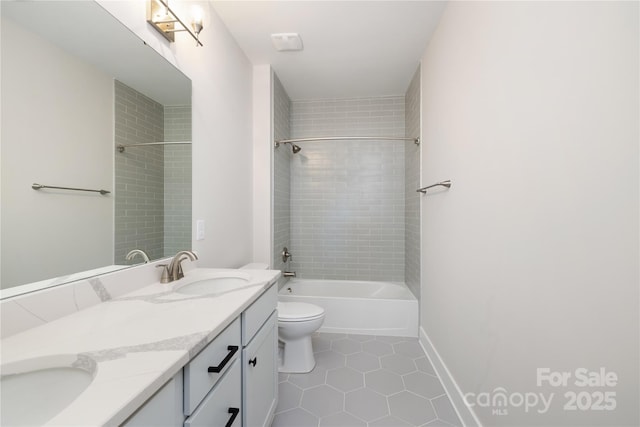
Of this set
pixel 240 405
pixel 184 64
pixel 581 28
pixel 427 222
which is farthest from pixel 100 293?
pixel 427 222

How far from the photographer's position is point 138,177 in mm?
1212

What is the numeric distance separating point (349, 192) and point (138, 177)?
2378 millimetres

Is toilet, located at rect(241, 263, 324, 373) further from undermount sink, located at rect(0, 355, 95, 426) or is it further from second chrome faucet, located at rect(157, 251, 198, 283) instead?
undermount sink, located at rect(0, 355, 95, 426)

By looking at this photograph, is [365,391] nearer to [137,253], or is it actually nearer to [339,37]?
[137,253]

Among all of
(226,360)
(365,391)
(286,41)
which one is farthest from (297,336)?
(286,41)

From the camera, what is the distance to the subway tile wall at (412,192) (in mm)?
2539

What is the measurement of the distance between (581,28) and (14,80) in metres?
1.61

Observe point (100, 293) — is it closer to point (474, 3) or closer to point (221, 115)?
Answer: point (221, 115)

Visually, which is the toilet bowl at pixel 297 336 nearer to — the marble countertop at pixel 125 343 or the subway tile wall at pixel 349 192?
the marble countertop at pixel 125 343

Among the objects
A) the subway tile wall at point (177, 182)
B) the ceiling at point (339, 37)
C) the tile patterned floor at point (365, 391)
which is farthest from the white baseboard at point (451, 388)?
the ceiling at point (339, 37)

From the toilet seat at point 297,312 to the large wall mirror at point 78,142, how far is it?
3.13ft

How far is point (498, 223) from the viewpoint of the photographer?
1.16 meters

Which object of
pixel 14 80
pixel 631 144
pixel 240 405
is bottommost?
Result: pixel 240 405

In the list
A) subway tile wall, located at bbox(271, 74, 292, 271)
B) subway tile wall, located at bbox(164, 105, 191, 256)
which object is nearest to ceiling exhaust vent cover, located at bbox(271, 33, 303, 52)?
subway tile wall, located at bbox(271, 74, 292, 271)
